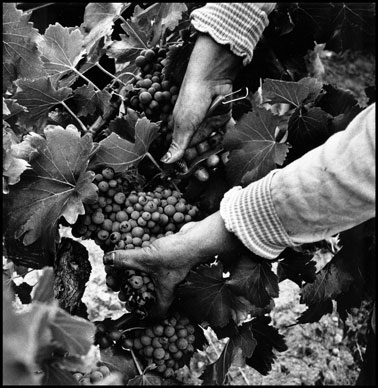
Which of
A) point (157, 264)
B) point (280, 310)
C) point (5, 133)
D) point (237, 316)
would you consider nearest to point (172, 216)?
point (157, 264)

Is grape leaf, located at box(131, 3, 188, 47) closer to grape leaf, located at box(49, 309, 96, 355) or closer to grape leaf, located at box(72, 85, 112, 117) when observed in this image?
grape leaf, located at box(72, 85, 112, 117)

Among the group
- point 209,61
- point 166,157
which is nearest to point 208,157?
point 166,157

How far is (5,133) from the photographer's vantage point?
0.92 m

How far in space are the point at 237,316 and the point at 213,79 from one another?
0.44 metres

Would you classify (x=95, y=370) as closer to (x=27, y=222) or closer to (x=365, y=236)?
(x=27, y=222)

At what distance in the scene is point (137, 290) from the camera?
37.9 inches

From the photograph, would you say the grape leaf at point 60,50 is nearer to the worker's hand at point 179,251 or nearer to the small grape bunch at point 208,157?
the small grape bunch at point 208,157

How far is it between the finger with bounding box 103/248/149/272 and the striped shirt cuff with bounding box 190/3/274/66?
43cm

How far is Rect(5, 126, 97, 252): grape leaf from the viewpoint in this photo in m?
0.98

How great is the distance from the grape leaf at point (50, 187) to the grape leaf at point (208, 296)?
0.22 meters

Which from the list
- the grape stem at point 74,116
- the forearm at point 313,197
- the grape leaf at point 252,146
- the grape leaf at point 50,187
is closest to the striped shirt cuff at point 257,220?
the forearm at point 313,197

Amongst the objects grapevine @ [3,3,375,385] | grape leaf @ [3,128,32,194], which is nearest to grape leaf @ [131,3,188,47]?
grapevine @ [3,3,375,385]

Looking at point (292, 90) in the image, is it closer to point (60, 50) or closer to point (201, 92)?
point (201, 92)

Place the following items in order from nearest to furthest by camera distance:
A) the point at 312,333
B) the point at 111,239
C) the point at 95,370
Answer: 1. the point at 95,370
2. the point at 111,239
3. the point at 312,333
